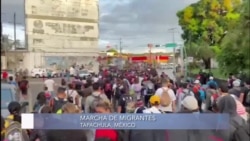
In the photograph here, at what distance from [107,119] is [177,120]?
3.27 ft

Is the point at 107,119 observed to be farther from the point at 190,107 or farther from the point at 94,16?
the point at 94,16

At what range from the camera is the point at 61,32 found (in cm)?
7631

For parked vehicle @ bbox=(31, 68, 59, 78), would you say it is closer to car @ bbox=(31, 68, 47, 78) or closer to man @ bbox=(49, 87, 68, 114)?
car @ bbox=(31, 68, 47, 78)

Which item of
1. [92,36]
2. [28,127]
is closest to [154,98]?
[28,127]

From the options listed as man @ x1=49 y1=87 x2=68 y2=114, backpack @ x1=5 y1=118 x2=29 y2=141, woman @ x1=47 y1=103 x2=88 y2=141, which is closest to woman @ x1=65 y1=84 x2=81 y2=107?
man @ x1=49 y1=87 x2=68 y2=114

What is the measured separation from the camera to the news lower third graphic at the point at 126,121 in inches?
297

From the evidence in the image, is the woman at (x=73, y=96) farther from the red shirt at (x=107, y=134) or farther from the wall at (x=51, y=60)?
the wall at (x=51, y=60)

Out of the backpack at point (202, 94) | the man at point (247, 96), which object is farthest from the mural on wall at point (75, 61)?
the man at point (247, 96)

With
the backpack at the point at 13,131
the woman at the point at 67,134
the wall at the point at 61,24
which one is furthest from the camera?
the wall at the point at 61,24

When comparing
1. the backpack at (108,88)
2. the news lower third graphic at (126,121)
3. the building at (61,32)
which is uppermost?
the building at (61,32)

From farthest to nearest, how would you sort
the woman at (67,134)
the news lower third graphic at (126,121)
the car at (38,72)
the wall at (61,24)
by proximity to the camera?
the car at (38,72) < the wall at (61,24) < the news lower third graphic at (126,121) < the woman at (67,134)

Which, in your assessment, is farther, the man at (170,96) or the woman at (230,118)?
the man at (170,96)

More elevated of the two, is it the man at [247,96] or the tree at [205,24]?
the tree at [205,24]

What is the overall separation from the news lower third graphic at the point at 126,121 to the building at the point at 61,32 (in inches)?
2303
